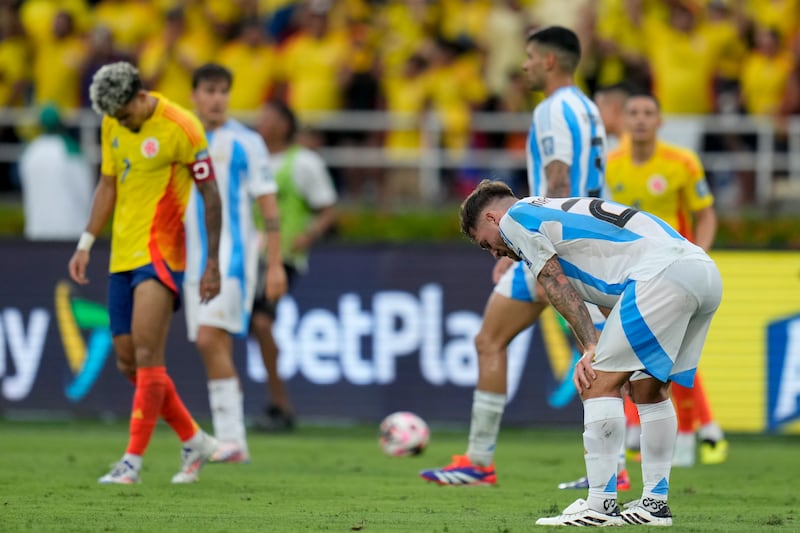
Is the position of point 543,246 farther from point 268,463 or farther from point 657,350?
point 268,463

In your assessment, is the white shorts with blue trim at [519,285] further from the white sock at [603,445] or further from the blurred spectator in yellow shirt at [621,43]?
the blurred spectator in yellow shirt at [621,43]

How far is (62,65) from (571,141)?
11.9 meters

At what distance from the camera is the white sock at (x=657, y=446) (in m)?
7.34

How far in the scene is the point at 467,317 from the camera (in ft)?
47.1

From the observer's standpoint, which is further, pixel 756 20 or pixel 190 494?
pixel 756 20

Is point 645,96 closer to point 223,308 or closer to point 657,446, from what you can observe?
point 223,308

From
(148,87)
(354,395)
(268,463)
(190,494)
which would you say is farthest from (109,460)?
(148,87)

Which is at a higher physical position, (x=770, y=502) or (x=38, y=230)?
(x=38, y=230)

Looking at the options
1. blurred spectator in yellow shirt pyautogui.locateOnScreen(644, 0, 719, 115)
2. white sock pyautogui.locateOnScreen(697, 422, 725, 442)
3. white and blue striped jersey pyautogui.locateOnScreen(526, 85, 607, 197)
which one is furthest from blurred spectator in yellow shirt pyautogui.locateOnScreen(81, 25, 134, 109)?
white and blue striped jersey pyautogui.locateOnScreen(526, 85, 607, 197)

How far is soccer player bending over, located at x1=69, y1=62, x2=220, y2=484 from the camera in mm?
9227

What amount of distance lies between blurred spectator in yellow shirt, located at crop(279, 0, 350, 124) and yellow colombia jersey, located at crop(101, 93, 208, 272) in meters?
9.16

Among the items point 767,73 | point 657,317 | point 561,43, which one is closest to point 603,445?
point 657,317

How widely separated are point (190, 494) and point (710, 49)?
1114 centimetres

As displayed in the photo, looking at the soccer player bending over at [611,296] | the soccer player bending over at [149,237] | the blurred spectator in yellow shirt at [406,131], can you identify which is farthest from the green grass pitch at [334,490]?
the blurred spectator in yellow shirt at [406,131]
